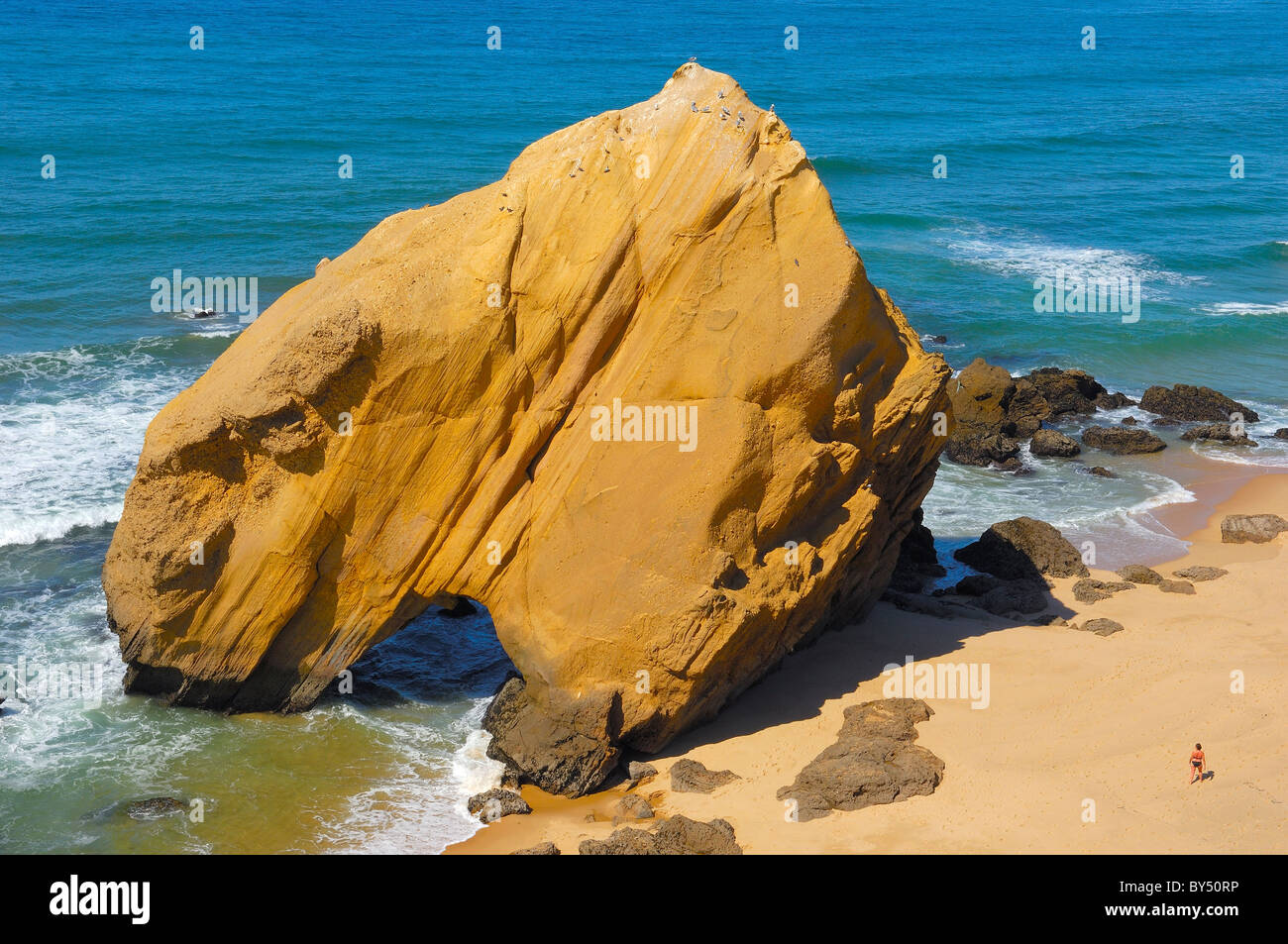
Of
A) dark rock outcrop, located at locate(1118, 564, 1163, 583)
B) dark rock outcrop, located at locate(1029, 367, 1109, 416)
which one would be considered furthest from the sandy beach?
dark rock outcrop, located at locate(1029, 367, 1109, 416)

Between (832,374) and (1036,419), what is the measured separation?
528 inches

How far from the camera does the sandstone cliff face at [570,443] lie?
13375 millimetres

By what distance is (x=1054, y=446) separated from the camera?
79.6ft

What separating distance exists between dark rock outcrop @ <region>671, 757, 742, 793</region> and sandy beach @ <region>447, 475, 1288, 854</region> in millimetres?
88

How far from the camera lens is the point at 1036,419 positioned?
84.0 feet

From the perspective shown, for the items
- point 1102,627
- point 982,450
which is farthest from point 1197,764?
point 982,450

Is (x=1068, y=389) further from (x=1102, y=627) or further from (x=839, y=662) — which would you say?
(x=839, y=662)

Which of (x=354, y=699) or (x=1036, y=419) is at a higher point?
(x=1036, y=419)

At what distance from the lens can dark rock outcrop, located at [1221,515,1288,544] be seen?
65.5ft

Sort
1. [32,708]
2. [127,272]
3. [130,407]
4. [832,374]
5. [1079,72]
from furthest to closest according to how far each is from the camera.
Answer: [1079,72]
[127,272]
[130,407]
[32,708]
[832,374]

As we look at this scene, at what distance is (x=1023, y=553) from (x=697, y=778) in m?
7.82

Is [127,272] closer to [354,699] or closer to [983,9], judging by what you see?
[354,699]

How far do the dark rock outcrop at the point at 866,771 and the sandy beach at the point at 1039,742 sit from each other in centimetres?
13

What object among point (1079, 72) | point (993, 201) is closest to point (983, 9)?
point (1079, 72)
